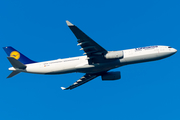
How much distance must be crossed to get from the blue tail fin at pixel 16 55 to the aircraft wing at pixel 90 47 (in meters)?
12.9

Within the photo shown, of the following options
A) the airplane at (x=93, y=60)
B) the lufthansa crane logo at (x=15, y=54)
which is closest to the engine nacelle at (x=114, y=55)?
the airplane at (x=93, y=60)

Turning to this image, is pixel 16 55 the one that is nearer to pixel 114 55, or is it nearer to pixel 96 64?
pixel 96 64

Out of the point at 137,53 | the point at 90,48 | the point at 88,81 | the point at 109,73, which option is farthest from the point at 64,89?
the point at 137,53

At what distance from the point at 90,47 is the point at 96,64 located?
13.7 feet

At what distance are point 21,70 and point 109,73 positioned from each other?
18.3 m

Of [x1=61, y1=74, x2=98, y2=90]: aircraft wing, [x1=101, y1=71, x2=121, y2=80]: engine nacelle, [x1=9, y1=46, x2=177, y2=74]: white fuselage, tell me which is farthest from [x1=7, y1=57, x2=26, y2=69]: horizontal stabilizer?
[x1=101, y1=71, x2=121, y2=80]: engine nacelle

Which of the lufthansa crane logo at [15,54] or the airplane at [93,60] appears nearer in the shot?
the airplane at [93,60]

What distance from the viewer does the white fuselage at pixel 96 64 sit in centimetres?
4466

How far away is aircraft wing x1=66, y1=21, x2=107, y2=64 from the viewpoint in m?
39.8

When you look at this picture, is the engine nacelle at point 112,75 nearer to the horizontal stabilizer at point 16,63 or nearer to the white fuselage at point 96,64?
the white fuselage at point 96,64

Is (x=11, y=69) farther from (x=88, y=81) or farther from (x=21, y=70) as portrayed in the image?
(x=88, y=81)

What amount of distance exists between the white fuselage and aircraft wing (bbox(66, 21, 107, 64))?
123 cm

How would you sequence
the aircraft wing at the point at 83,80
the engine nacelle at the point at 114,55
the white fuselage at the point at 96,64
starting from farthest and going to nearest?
the aircraft wing at the point at 83,80 → the white fuselage at the point at 96,64 → the engine nacelle at the point at 114,55

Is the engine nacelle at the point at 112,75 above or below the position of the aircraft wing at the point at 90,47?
below
